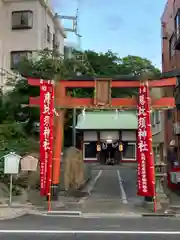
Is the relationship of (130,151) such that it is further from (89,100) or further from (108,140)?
(89,100)

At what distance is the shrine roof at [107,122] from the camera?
132ft

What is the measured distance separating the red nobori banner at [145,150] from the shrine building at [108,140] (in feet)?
85.4

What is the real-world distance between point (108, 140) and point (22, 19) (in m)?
16.9

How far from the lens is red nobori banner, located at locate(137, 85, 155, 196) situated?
44.0ft

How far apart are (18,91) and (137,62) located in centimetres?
3264

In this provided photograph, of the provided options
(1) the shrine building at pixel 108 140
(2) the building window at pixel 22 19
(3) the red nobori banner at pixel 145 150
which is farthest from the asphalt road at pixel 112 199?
(1) the shrine building at pixel 108 140

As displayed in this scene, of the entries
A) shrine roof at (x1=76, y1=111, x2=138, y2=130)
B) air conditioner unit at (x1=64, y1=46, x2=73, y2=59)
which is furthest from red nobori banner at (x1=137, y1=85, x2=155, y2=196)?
shrine roof at (x1=76, y1=111, x2=138, y2=130)

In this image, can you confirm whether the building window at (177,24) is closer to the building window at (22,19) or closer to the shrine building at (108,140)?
the building window at (22,19)

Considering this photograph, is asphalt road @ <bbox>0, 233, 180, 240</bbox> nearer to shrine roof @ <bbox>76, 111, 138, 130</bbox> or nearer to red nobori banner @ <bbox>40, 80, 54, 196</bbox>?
red nobori banner @ <bbox>40, 80, 54, 196</bbox>

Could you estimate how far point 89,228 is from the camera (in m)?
9.90

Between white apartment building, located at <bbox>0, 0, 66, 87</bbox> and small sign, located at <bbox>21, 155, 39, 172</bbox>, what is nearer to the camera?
small sign, located at <bbox>21, 155, 39, 172</bbox>

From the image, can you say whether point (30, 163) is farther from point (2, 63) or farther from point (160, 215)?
point (2, 63)

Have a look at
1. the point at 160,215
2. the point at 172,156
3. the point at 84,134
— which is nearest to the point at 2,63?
the point at 84,134

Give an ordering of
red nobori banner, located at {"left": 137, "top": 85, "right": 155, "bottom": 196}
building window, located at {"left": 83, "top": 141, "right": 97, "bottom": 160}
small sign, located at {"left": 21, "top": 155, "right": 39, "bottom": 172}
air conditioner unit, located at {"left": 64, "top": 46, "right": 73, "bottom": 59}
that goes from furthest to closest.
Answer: building window, located at {"left": 83, "top": 141, "right": 97, "bottom": 160}
air conditioner unit, located at {"left": 64, "top": 46, "right": 73, "bottom": 59}
small sign, located at {"left": 21, "top": 155, "right": 39, "bottom": 172}
red nobori banner, located at {"left": 137, "top": 85, "right": 155, "bottom": 196}
